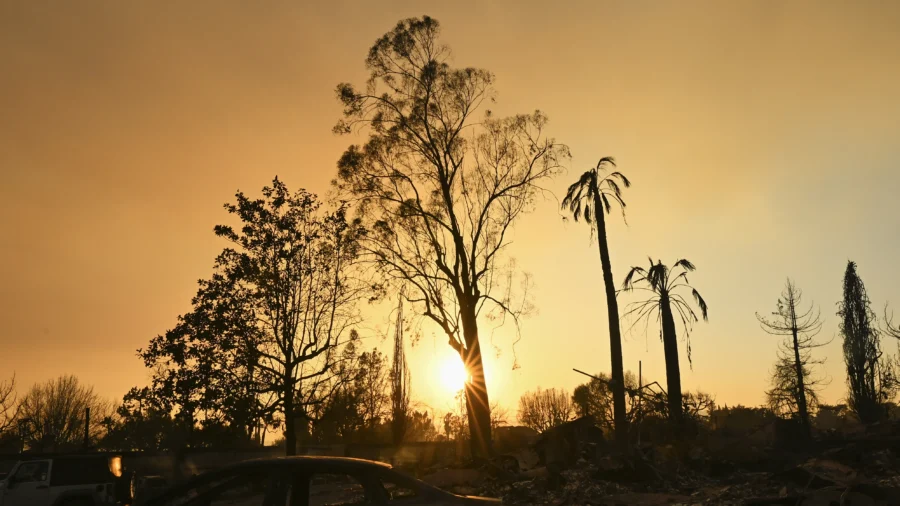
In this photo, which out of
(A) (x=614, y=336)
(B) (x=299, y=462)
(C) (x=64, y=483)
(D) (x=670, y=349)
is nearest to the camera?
(B) (x=299, y=462)

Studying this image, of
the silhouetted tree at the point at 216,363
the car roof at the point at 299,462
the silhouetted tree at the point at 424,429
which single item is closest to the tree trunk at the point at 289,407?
the silhouetted tree at the point at 216,363

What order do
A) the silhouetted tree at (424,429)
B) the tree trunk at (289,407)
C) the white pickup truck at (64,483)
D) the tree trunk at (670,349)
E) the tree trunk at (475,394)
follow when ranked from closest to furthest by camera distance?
the white pickup truck at (64,483) < the tree trunk at (289,407) < the tree trunk at (475,394) < the tree trunk at (670,349) < the silhouetted tree at (424,429)

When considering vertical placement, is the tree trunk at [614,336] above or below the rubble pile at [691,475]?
above

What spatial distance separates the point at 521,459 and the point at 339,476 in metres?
15.3

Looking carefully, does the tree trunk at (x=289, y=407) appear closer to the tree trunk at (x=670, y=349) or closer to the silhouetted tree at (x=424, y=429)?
the tree trunk at (x=670, y=349)

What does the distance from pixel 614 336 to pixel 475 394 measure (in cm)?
649

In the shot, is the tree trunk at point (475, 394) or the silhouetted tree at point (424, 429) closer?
the tree trunk at point (475, 394)

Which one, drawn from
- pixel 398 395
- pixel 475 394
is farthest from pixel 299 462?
pixel 398 395

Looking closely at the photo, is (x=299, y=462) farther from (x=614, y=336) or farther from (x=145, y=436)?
(x=145, y=436)

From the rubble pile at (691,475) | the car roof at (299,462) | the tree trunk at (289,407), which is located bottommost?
A: the rubble pile at (691,475)

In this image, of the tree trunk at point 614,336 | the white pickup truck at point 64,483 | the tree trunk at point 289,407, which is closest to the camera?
the white pickup truck at point 64,483

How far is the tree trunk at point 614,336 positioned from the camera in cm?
2528

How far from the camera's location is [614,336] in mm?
27469

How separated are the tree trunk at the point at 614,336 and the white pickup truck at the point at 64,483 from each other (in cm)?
1509
